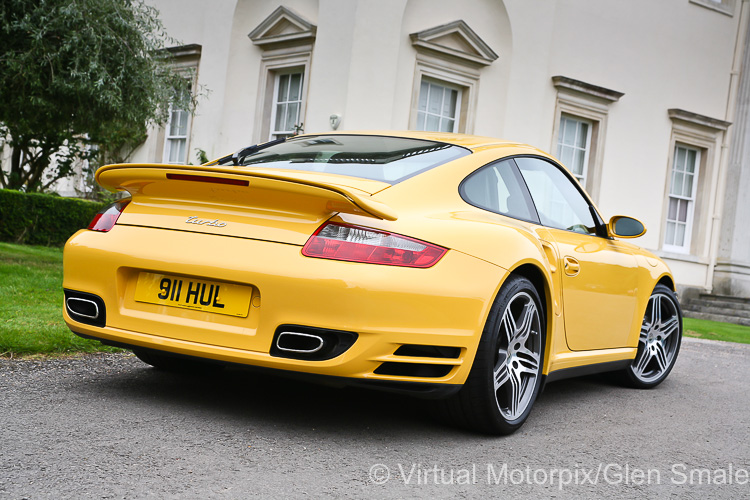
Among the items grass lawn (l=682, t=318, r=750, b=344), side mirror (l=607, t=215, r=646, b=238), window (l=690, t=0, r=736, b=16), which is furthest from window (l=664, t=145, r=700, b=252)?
side mirror (l=607, t=215, r=646, b=238)

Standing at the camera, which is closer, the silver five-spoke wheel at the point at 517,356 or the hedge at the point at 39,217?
the silver five-spoke wheel at the point at 517,356

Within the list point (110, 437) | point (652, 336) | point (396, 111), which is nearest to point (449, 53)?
point (396, 111)

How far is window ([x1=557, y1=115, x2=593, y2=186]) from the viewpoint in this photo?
14984 millimetres

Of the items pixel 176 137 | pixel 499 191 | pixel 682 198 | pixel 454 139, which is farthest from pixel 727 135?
pixel 499 191

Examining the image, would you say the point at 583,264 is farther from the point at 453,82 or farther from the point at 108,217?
the point at 453,82

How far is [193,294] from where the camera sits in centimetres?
314

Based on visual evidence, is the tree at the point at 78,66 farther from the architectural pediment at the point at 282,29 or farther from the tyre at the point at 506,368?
the tyre at the point at 506,368

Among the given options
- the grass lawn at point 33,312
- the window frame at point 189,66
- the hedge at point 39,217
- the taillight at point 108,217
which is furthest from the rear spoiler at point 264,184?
the window frame at point 189,66

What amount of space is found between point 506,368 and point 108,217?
6.24 ft

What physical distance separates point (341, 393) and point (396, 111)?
8.99 m

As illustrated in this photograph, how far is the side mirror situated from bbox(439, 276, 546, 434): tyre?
1226 millimetres

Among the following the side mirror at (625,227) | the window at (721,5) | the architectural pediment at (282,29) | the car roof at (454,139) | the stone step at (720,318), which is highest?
the window at (721,5)

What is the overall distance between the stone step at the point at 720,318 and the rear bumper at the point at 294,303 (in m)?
13.4

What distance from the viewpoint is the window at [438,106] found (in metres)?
13.2
